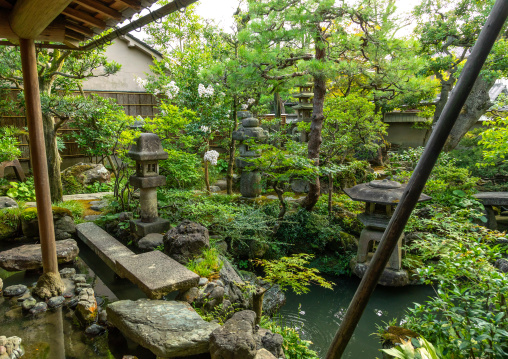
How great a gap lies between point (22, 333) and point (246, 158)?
485 centimetres

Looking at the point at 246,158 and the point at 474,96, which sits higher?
the point at 474,96

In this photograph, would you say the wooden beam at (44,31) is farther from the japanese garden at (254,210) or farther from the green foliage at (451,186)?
the green foliage at (451,186)

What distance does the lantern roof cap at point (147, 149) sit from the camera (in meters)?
5.24

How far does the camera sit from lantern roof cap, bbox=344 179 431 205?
221 inches

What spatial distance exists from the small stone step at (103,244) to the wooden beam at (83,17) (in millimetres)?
2838

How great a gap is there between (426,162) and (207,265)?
3496 mm

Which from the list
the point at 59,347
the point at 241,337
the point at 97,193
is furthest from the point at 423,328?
the point at 97,193

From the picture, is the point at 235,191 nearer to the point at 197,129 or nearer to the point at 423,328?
the point at 197,129

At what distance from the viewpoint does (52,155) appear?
23.3 feet

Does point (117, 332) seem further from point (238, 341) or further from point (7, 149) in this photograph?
point (7, 149)

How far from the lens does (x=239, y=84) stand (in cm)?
673

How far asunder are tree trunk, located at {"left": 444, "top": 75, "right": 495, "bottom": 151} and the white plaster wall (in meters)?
12.4

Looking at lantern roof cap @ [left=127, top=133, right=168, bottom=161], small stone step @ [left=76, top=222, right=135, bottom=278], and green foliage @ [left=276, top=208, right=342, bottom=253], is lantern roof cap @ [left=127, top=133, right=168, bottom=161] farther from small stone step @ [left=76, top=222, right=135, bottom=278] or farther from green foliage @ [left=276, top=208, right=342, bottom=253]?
green foliage @ [left=276, top=208, right=342, bottom=253]

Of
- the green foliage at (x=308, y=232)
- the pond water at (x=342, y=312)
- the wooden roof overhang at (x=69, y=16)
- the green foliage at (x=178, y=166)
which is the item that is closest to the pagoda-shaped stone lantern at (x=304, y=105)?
the green foliage at (x=308, y=232)
